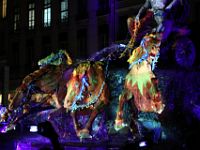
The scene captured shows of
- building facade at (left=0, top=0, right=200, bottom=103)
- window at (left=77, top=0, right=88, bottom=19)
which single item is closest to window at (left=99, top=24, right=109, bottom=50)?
building facade at (left=0, top=0, right=200, bottom=103)

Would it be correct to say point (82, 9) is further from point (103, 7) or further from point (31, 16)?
point (31, 16)

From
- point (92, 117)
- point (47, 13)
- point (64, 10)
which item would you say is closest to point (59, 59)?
point (92, 117)

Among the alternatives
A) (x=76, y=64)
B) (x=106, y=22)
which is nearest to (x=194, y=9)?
(x=106, y=22)

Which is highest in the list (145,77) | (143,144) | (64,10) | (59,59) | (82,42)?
(64,10)

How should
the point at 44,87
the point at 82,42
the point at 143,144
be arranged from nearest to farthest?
the point at 143,144 < the point at 44,87 < the point at 82,42

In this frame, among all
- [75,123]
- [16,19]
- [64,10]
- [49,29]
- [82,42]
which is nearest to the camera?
[75,123]

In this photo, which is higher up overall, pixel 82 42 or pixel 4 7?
pixel 4 7

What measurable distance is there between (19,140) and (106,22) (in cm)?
2576

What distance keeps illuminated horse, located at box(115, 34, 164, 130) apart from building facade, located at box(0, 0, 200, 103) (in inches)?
865

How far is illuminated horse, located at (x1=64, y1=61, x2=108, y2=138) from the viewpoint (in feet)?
39.7

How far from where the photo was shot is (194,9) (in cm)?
3044

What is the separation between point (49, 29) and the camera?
44.5 m

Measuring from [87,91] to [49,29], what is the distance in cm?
3276

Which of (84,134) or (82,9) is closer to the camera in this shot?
(84,134)
